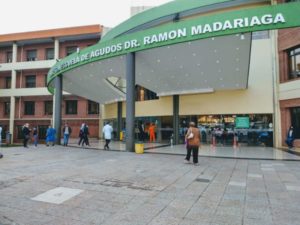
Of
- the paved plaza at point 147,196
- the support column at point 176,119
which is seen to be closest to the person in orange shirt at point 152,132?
the support column at point 176,119

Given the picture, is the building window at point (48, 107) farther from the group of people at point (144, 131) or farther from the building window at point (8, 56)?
the group of people at point (144, 131)

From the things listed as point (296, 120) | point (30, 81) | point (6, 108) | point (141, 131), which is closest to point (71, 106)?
point (30, 81)

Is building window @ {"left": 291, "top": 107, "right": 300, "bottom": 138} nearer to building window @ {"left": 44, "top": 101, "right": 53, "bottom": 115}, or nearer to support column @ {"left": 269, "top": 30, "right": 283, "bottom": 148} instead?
support column @ {"left": 269, "top": 30, "right": 283, "bottom": 148}

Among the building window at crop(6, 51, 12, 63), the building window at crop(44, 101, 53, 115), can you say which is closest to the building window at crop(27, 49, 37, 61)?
the building window at crop(6, 51, 12, 63)

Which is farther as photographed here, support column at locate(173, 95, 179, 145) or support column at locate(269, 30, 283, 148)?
support column at locate(173, 95, 179, 145)

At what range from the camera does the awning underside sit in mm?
13383

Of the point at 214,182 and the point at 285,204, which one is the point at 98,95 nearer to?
the point at 214,182

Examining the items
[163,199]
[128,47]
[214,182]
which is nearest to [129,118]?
[128,47]

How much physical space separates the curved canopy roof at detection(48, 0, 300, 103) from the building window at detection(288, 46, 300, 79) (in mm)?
3162

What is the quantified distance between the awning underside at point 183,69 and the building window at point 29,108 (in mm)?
12420

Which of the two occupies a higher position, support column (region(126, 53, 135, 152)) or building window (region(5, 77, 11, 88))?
building window (region(5, 77, 11, 88))

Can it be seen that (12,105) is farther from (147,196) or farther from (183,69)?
(147,196)

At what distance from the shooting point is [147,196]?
564cm

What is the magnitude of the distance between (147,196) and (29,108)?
32211mm
